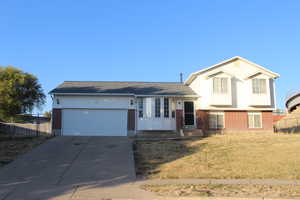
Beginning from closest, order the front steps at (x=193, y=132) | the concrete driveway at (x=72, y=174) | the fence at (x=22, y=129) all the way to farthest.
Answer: the concrete driveway at (x=72, y=174) < the front steps at (x=193, y=132) < the fence at (x=22, y=129)

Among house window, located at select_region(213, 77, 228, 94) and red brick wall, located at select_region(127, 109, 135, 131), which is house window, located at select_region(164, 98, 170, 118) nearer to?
red brick wall, located at select_region(127, 109, 135, 131)

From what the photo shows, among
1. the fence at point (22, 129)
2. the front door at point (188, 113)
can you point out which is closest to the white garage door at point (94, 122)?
the fence at point (22, 129)

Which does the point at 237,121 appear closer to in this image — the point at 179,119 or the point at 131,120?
the point at 179,119

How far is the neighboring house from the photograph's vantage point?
20.3 m

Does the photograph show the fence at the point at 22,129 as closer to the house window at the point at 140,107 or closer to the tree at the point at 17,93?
the tree at the point at 17,93

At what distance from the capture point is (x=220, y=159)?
11.8 meters

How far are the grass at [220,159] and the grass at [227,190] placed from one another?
48.4 inches

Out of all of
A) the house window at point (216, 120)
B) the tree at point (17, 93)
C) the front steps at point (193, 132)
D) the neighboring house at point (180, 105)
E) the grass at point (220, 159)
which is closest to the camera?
the grass at point (220, 159)

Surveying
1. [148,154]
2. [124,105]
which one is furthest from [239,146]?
[124,105]

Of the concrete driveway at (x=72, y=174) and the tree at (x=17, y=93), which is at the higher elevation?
the tree at (x=17, y=93)

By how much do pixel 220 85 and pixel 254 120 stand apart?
159 inches

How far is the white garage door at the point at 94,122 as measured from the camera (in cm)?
2008

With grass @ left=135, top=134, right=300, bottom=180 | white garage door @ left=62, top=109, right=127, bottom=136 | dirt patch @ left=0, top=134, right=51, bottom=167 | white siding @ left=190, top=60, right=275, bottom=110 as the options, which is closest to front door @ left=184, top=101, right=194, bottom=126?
white siding @ left=190, top=60, right=275, bottom=110

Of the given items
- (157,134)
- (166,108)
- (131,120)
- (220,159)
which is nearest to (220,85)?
(166,108)
